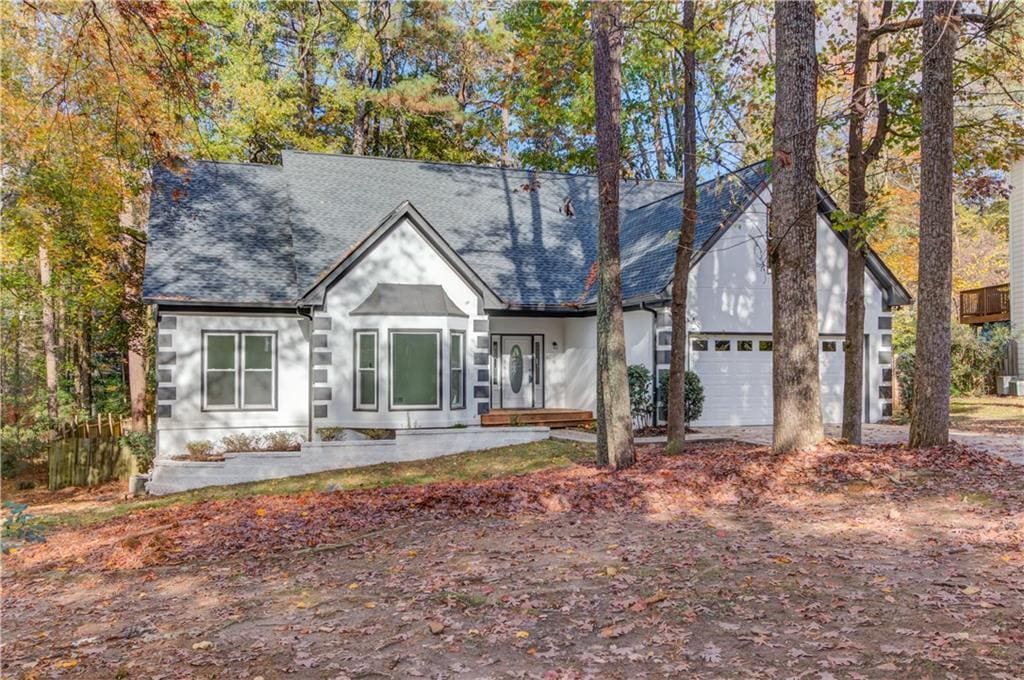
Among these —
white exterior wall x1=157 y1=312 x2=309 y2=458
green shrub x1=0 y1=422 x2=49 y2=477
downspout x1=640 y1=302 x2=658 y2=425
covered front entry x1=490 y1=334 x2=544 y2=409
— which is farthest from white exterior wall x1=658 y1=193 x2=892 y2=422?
green shrub x1=0 y1=422 x2=49 y2=477

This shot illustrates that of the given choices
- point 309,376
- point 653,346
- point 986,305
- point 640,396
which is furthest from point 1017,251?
point 309,376

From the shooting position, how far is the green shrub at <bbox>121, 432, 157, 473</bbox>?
16828 millimetres

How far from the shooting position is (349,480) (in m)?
13.8

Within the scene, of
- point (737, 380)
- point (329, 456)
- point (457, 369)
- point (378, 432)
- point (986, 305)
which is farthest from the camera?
point (986, 305)

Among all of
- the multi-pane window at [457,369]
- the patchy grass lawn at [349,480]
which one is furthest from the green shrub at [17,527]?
the multi-pane window at [457,369]

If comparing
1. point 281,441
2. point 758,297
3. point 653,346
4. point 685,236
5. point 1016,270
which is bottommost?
point 281,441

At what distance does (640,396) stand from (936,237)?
7.70 m

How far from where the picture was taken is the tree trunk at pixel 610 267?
11.6 m

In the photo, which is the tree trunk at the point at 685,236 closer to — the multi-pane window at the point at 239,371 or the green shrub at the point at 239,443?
the green shrub at the point at 239,443

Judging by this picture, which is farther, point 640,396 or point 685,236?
point 640,396

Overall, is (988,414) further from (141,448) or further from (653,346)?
(141,448)

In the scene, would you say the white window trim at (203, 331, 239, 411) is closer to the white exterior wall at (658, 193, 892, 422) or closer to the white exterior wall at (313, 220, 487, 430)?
the white exterior wall at (313, 220, 487, 430)

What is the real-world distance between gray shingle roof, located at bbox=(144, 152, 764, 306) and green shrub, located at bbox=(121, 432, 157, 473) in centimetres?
360

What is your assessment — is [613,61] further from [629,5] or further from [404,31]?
[404,31]
